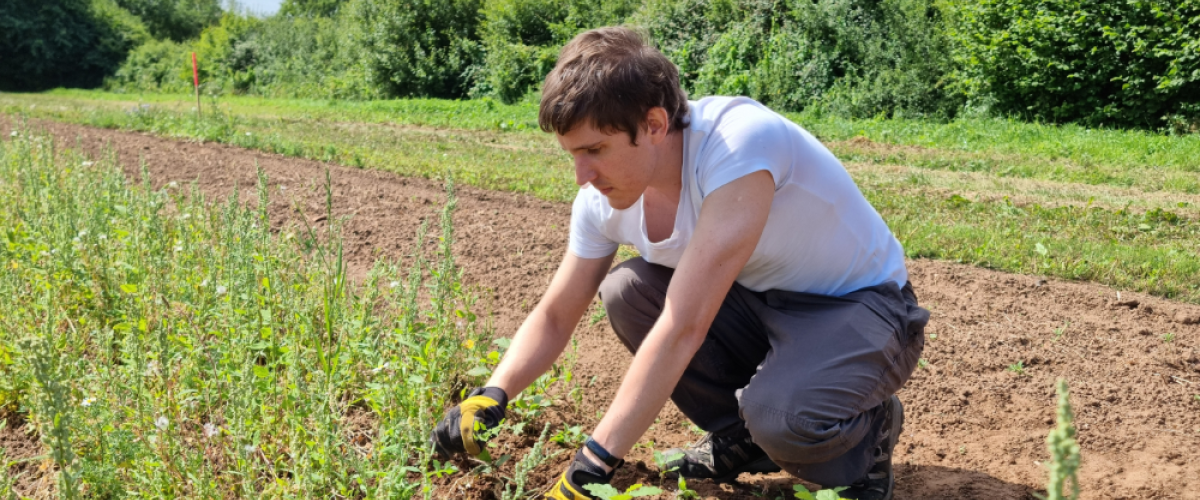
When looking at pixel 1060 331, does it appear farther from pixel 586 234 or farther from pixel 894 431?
pixel 586 234

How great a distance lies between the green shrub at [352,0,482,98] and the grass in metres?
6.37

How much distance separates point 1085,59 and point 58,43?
3338 cm

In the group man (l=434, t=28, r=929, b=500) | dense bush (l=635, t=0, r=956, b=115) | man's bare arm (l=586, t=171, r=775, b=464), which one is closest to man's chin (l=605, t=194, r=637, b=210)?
man (l=434, t=28, r=929, b=500)

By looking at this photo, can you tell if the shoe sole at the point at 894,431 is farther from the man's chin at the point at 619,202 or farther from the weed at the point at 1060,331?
the weed at the point at 1060,331

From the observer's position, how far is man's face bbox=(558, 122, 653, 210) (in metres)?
2.08

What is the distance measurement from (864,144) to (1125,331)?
628 centimetres

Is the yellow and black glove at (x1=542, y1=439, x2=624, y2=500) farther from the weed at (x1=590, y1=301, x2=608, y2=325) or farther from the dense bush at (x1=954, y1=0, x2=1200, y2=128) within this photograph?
the dense bush at (x1=954, y1=0, x2=1200, y2=128)

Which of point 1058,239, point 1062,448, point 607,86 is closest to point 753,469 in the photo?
point 607,86

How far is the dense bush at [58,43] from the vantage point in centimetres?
3203

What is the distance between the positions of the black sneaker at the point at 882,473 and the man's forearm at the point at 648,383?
678 millimetres

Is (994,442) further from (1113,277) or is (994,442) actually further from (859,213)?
(1113,277)

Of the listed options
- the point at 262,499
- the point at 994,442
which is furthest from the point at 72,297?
the point at 994,442

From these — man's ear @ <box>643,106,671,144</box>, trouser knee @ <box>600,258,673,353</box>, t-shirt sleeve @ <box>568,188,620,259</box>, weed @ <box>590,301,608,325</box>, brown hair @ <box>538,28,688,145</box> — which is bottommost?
weed @ <box>590,301,608,325</box>

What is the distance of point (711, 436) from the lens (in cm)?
271
